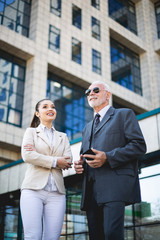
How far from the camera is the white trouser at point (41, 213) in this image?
11.4ft

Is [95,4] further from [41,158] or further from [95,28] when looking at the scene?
[41,158]

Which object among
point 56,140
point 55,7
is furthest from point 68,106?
point 56,140

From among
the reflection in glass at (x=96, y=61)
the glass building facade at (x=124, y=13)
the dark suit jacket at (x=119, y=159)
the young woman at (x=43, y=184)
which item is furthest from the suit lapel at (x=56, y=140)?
the glass building facade at (x=124, y=13)

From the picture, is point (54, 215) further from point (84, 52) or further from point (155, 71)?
point (155, 71)

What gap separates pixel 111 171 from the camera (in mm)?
3340

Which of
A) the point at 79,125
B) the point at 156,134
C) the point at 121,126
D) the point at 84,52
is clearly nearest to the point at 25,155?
the point at 121,126

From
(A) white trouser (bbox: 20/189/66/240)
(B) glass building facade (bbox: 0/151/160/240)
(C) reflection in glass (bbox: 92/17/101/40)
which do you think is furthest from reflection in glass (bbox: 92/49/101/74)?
(A) white trouser (bbox: 20/189/66/240)

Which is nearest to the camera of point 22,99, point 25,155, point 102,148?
point 102,148

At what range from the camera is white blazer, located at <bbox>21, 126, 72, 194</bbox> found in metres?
3.73

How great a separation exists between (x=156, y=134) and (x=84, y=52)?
670 inches

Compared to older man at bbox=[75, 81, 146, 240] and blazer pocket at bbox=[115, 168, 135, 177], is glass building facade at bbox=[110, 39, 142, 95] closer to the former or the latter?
older man at bbox=[75, 81, 146, 240]

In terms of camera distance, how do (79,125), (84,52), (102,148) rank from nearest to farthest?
(102,148)
(79,125)
(84,52)

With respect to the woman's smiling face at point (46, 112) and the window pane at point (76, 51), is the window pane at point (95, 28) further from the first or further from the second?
the woman's smiling face at point (46, 112)

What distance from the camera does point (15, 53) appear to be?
2027 centimetres
